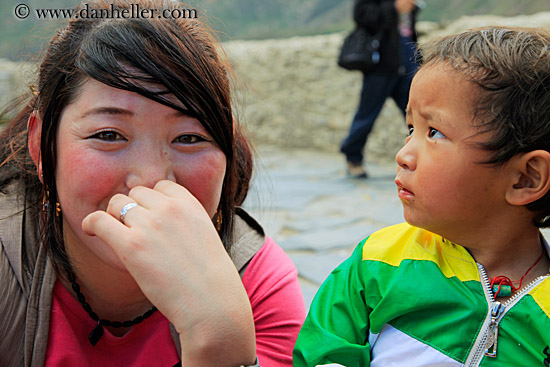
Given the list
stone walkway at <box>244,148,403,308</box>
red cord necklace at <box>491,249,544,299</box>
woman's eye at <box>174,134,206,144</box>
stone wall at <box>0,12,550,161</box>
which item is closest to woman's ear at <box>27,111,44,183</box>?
woman's eye at <box>174,134,206,144</box>

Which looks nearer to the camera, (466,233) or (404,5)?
(466,233)

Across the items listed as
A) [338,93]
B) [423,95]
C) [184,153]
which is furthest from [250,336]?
[338,93]

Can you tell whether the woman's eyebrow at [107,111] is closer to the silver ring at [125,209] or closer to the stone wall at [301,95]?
the silver ring at [125,209]

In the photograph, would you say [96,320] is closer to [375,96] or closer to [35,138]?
[35,138]

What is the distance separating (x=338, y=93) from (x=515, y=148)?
7.42 m

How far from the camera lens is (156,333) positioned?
1.75 metres

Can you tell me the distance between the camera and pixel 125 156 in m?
1.45

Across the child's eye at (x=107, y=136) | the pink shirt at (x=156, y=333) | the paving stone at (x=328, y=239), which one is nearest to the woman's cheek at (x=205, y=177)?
the child's eye at (x=107, y=136)

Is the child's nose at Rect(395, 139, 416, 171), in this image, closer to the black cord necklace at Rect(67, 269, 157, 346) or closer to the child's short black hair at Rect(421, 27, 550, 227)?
the child's short black hair at Rect(421, 27, 550, 227)

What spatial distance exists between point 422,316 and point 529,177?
16.6 inches

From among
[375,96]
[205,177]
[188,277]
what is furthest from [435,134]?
[375,96]

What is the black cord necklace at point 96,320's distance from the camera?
65.7 inches

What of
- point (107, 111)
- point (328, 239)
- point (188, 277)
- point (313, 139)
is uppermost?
point (107, 111)

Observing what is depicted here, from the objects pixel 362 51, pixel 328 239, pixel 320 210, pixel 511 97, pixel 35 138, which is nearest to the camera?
pixel 511 97
